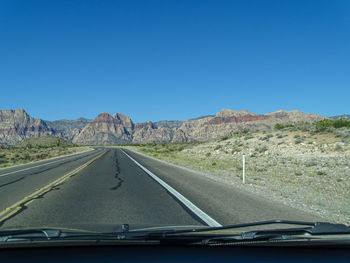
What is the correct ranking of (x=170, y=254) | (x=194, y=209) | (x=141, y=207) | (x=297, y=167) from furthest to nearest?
(x=297, y=167) < (x=141, y=207) < (x=194, y=209) < (x=170, y=254)

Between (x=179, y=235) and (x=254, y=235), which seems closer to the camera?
(x=254, y=235)

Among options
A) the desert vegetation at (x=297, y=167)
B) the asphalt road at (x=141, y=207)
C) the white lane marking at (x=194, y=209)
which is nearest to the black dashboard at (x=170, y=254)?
the asphalt road at (x=141, y=207)

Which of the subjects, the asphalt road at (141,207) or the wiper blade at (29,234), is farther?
the asphalt road at (141,207)

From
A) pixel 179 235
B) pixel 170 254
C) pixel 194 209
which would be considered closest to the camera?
pixel 170 254

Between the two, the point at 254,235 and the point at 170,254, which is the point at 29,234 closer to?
the point at 170,254

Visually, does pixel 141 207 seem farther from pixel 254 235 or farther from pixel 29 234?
pixel 254 235

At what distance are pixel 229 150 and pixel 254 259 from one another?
39020mm

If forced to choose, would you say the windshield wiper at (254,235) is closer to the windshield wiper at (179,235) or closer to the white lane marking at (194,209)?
the windshield wiper at (179,235)

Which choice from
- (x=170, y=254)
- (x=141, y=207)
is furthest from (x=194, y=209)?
(x=170, y=254)

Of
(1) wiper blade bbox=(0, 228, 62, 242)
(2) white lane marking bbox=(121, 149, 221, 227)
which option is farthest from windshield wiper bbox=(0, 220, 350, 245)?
(2) white lane marking bbox=(121, 149, 221, 227)

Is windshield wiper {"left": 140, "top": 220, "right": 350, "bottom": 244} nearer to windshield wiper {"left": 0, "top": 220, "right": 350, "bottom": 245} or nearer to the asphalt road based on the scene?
windshield wiper {"left": 0, "top": 220, "right": 350, "bottom": 245}

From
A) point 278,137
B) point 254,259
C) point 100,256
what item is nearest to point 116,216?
point 100,256

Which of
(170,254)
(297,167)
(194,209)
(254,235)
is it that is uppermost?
(254,235)

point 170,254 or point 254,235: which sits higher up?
point 254,235
